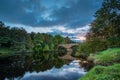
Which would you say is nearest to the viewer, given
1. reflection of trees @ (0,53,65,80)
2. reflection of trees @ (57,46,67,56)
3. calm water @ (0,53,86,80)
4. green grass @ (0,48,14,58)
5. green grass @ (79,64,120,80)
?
green grass @ (79,64,120,80)

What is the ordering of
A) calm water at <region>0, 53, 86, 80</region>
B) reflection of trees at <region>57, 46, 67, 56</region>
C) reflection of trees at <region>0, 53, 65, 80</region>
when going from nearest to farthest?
calm water at <region>0, 53, 86, 80</region> → reflection of trees at <region>0, 53, 65, 80</region> → reflection of trees at <region>57, 46, 67, 56</region>

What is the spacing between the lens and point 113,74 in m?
24.0

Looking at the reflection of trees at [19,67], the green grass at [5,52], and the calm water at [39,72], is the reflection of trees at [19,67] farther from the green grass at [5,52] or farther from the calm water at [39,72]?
the green grass at [5,52]

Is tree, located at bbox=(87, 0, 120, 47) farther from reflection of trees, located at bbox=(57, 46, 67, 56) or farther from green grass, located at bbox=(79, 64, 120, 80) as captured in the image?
reflection of trees, located at bbox=(57, 46, 67, 56)

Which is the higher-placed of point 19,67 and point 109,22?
point 109,22

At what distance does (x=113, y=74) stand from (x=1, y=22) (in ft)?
352

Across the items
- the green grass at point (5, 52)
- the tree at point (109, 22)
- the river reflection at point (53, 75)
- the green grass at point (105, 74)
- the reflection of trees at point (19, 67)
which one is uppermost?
the tree at point (109, 22)

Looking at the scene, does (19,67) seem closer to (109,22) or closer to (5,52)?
(109,22)

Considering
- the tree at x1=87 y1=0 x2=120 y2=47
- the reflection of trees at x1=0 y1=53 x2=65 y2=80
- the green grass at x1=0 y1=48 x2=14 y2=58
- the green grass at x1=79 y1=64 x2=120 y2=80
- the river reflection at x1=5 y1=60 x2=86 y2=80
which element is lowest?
the river reflection at x1=5 y1=60 x2=86 y2=80

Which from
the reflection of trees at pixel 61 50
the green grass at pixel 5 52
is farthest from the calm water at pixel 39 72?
the reflection of trees at pixel 61 50

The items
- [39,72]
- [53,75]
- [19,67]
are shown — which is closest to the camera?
[53,75]

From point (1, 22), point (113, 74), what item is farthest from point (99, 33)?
point (1, 22)

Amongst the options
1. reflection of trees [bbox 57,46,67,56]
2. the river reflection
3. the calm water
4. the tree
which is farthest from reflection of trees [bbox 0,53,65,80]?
reflection of trees [bbox 57,46,67,56]

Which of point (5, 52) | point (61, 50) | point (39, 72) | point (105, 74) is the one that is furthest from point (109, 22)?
point (61, 50)
